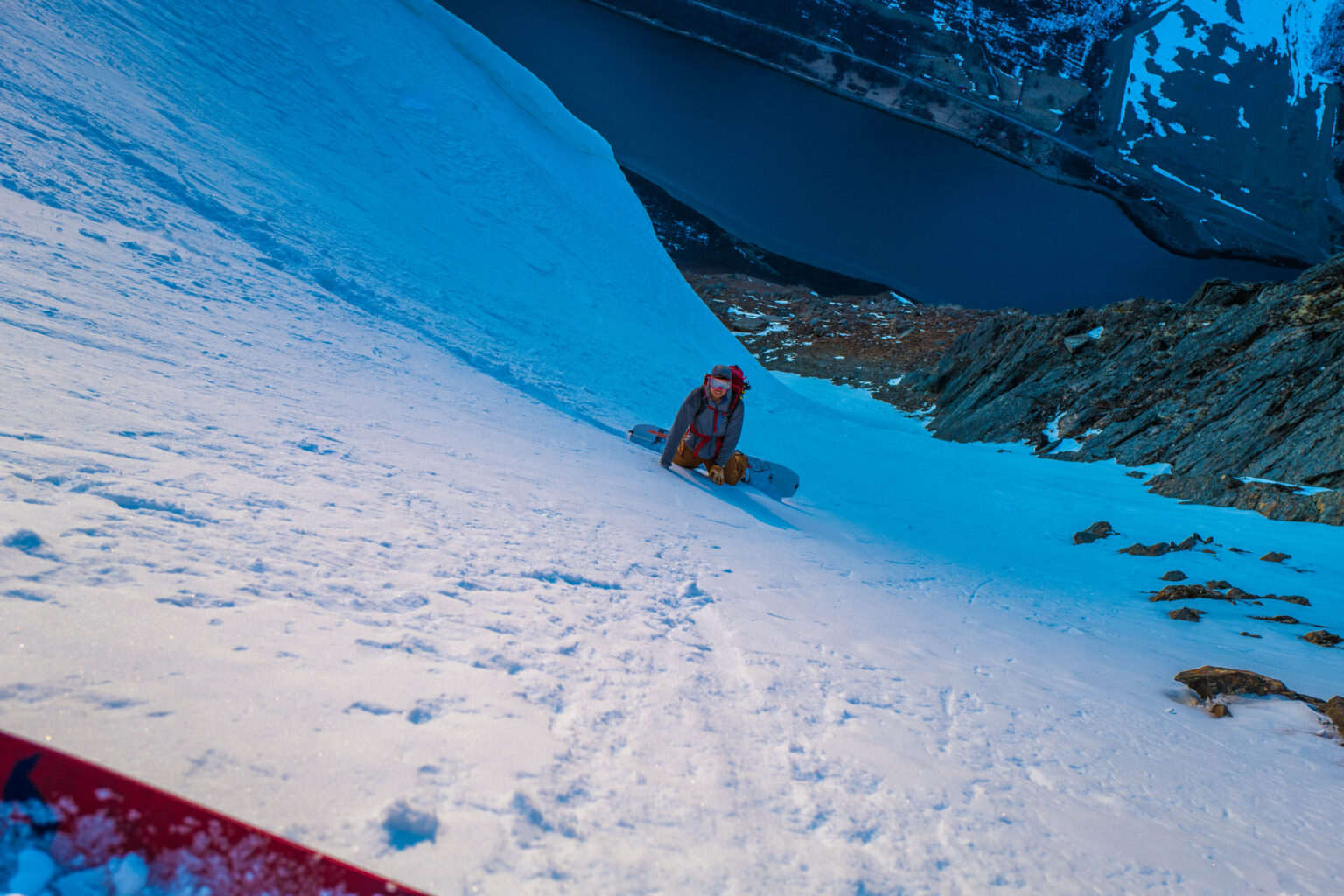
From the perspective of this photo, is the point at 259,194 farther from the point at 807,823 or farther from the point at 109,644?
the point at 807,823

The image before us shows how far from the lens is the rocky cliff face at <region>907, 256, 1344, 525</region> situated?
6.81 m

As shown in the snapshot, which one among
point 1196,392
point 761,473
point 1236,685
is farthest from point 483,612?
point 1196,392

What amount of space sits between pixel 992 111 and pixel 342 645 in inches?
1620

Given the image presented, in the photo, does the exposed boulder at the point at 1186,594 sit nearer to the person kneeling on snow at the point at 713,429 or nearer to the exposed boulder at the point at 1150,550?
the exposed boulder at the point at 1150,550

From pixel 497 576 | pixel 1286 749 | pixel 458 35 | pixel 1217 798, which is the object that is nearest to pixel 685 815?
pixel 497 576

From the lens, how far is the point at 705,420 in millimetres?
4543

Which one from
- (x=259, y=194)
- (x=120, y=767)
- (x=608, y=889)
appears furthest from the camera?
(x=259, y=194)

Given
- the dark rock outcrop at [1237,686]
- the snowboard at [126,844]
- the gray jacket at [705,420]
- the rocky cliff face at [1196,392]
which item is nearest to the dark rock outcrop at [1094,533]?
the rocky cliff face at [1196,392]

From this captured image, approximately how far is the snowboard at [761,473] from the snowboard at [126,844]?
14.4ft

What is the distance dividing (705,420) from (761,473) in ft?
2.83

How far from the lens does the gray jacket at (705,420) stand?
4.51 metres

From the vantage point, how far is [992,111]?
1293 inches

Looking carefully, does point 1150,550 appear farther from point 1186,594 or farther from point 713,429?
point 713,429

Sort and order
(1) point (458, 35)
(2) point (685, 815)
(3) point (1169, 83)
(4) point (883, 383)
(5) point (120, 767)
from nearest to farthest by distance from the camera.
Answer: (5) point (120, 767) → (2) point (685, 815) → (1) point (458, 35) → (4) point (883, 383) → (3) point (1169, 83)
